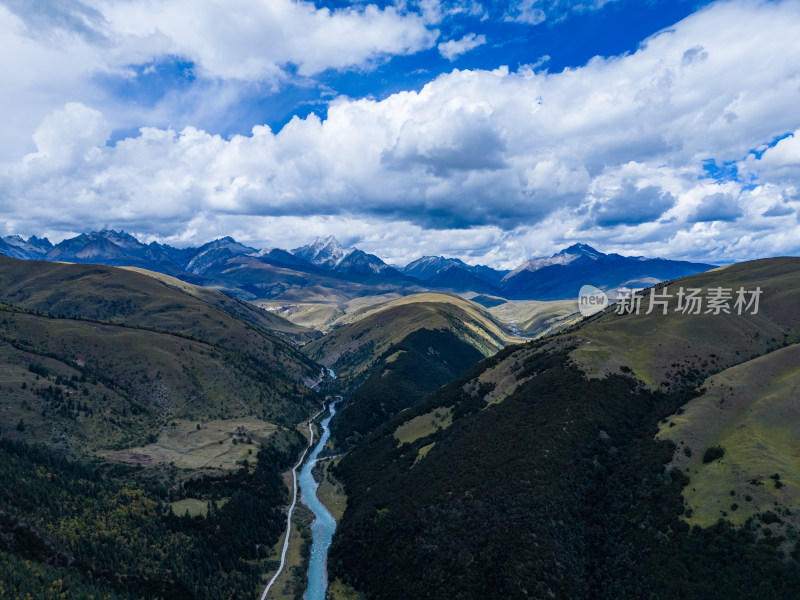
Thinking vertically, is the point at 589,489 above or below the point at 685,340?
below

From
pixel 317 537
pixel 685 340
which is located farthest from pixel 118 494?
pixel 685 340

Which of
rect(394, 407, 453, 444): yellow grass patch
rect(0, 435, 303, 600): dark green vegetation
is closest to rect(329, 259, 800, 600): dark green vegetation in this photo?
rect(394, 407, 453, 444): yellow grass patch

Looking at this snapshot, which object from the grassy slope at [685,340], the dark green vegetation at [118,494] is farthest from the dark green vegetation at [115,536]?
the grassy slope at [685,340]

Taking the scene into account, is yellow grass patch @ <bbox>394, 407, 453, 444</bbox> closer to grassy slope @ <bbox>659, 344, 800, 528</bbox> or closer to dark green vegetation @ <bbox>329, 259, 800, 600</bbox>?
dark green vegetation @ <bbox>329, 259, 800, 600</bbox>

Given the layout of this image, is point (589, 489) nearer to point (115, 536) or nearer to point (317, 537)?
point (317, 537)

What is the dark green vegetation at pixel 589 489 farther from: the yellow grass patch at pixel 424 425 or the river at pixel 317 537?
the river at pixel 317 537

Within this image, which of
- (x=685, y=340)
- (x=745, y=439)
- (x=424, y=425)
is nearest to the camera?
(x=745, y=439)
